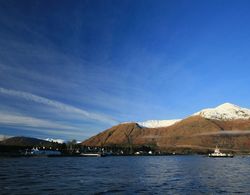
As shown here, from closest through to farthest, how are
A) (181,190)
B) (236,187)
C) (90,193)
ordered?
(90,193) < (181,190) < (236,187)

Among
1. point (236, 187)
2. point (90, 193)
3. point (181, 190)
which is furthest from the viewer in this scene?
point (236, 187)

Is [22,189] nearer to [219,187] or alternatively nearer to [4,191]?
[4,191]

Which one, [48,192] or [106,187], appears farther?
[106,187]

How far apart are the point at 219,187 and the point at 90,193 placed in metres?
27.5

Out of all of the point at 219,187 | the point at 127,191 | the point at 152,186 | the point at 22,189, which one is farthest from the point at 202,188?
the point at 22,189

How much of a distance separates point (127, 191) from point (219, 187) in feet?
66.9

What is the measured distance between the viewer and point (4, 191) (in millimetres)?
61562

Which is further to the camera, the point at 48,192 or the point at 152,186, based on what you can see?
the point at 152,186

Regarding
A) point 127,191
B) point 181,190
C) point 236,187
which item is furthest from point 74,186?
point 236,187

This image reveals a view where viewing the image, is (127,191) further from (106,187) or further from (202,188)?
(202,188)

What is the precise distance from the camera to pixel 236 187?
72.5 metres

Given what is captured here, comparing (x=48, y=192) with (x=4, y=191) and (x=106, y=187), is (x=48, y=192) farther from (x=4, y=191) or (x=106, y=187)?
(x=106, y=187)

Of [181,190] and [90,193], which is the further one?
[181,190]

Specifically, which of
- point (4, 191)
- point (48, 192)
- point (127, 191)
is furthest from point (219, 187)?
point (4, 191)
